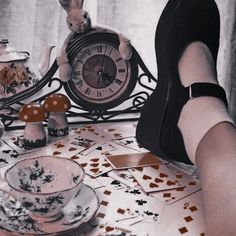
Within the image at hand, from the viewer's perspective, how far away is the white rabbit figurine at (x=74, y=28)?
959 mm

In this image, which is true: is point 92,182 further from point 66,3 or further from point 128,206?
point 66,3

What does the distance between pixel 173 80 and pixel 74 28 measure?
0.25m

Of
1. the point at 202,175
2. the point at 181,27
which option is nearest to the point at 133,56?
the point at 181,27

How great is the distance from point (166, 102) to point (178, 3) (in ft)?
0.76

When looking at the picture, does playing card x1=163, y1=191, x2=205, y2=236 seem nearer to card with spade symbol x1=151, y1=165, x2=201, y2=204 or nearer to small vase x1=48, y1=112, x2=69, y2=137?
Result: card with spade symbol x1=151, y1=165, x2=201, y2=204

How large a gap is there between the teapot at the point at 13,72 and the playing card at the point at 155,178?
33 centimetres

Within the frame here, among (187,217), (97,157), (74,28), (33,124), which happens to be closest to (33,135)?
(33,124)

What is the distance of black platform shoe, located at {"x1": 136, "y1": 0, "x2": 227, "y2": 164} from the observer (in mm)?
897

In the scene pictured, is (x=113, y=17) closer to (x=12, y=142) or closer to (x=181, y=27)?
(x=181, y=27)

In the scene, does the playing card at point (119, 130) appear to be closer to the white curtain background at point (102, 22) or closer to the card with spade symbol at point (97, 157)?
the card with spade symbol at point (97, 157)

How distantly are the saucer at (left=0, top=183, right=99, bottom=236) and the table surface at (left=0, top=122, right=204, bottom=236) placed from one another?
0.05 ft

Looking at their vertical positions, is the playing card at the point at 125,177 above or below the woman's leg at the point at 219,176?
below

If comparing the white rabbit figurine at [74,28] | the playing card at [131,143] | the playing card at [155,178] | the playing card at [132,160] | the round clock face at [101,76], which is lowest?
the playing card at [155,178]

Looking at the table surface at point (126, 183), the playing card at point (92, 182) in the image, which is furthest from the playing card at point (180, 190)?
the playing card at point (92, 182)
